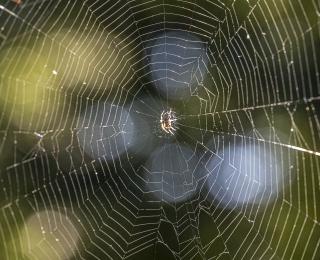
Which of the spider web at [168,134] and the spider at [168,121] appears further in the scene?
the spider at [168,121]

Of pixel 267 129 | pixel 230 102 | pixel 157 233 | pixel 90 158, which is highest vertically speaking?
pixel 230 102

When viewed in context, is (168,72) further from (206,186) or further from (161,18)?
(206,186)

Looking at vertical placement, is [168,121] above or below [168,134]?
above

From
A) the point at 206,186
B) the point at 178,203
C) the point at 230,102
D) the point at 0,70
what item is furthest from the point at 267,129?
the point at 0,70

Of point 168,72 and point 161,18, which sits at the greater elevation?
point 161,18

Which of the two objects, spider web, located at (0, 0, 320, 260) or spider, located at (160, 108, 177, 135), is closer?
spider web, located at (0, 0, 320, 260)
